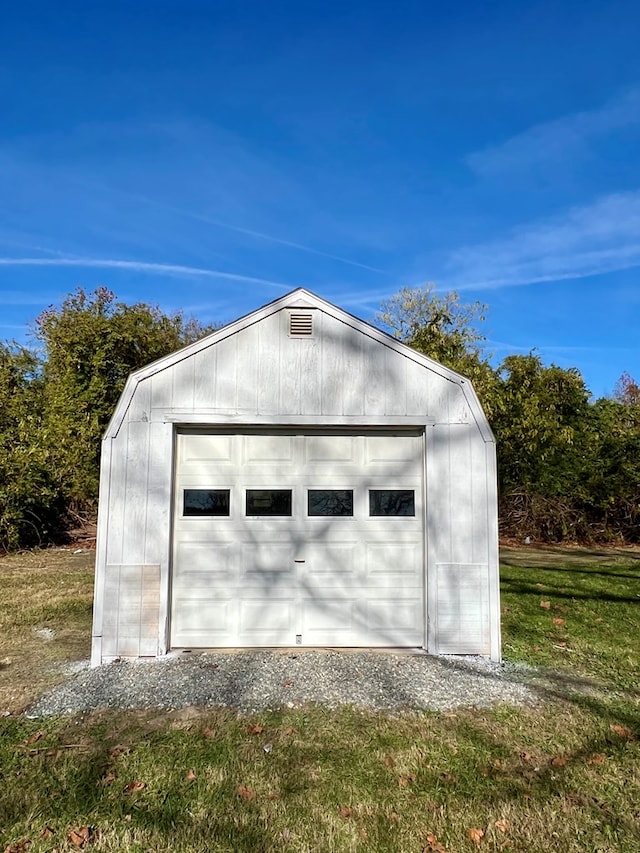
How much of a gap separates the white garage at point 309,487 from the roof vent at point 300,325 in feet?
0.05

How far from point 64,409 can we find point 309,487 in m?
11.7

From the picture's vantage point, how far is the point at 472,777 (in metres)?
3.35

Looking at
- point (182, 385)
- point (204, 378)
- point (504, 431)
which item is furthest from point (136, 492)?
point (504, 431)

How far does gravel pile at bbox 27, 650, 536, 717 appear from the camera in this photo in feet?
14.5

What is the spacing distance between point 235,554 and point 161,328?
42.8 ft

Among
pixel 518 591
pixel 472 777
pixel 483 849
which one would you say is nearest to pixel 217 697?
pixel 472 777

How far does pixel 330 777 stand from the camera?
10.9 feet

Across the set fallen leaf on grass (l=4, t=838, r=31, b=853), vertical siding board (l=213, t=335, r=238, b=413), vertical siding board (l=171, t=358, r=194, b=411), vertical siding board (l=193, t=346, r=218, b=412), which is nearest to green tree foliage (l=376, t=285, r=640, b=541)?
vertical siding board (l=213, t=335, r=238, b=413)

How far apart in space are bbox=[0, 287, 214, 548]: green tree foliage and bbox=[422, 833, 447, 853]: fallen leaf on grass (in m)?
12.1

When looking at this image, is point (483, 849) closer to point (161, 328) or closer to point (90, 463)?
point (90, 463)

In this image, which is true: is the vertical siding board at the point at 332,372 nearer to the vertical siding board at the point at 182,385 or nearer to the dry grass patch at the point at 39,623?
the vertical siding board at the point at 182,385

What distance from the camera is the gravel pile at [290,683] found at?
4426mm

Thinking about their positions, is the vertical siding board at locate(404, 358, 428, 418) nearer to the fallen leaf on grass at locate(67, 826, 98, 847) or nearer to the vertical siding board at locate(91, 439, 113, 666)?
the vertical siding board at locate(91, 439, 113, 666)

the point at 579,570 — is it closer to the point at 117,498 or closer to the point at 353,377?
the point at 353,377
